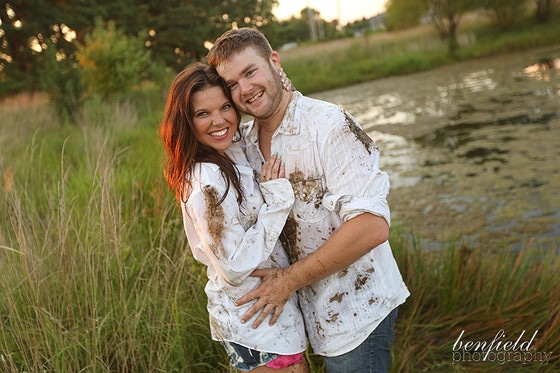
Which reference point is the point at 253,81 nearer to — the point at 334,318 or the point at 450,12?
the point at 334,318

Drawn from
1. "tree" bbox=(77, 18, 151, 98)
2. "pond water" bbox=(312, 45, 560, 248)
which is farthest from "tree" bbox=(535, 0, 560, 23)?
"tree" bbox=(77, 18, 151, 98)

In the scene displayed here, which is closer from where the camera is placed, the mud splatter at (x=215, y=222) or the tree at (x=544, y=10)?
the mud splatter at (x=215, y=222)

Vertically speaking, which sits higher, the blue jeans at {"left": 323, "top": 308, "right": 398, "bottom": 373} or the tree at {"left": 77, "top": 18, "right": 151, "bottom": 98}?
the tree at {"left": 77, "top": 18, "right": 151, "bottom": 98}

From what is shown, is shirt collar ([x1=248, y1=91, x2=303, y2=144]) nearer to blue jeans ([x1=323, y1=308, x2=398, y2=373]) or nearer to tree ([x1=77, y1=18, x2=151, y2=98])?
blue jeans ([x1=323, y1=308, x2=398, y2=373])

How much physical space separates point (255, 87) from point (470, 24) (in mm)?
27241

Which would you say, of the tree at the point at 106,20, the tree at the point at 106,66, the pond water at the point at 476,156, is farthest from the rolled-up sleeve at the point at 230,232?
the tree at the point at 106,20

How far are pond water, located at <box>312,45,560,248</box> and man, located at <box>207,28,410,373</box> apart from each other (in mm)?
1761

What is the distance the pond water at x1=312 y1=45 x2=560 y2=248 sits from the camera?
15.1 feet

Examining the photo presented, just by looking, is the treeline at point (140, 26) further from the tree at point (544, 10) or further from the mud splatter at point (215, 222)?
the mud splatter at point (215, 222)

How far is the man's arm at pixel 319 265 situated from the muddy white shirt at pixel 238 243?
0.13ft

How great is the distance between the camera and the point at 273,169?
176 cm

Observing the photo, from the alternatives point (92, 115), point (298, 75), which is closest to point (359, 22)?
point (298, 75)

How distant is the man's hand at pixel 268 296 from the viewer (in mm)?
1640

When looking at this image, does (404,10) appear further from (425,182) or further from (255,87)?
(255,87)
